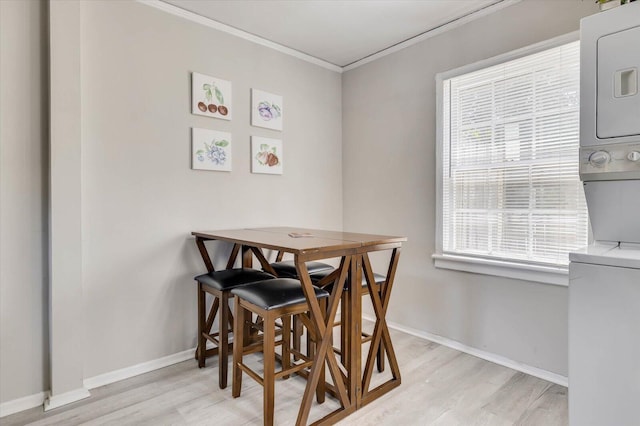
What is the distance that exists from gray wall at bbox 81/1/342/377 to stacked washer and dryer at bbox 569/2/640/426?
7.21 ft

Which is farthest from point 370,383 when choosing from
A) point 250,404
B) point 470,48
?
point 470,48

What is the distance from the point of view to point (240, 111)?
2770 mm

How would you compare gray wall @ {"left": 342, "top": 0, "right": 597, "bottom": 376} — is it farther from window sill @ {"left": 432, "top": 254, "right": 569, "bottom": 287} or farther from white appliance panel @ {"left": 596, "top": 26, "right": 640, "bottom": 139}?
white appliance panel @ {"left": 596, "top": 26, "right": 640, "bottom": 139}

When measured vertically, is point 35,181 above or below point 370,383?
above

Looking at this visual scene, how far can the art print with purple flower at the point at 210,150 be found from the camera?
252cm

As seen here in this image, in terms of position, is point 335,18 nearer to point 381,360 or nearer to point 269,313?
point 269,313

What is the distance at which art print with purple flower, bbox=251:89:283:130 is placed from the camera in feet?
9.34

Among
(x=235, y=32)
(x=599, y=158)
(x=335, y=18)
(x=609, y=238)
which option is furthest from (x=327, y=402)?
(x=235, y=32)

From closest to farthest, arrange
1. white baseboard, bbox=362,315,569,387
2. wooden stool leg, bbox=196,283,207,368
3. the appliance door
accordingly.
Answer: the appliance door → white baseboard, bbox=362,315,569,387 → wooden stool leg, bbox=196,283,207,368

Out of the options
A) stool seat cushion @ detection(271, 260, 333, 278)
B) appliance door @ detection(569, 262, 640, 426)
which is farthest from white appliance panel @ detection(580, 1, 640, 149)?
stool seat cushion @ detection(271, 260, 333, 278)

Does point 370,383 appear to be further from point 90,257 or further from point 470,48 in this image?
point 470,48

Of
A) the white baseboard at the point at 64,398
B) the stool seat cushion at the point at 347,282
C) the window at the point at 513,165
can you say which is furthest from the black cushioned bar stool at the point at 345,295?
the white baseboard at the point at 64,398

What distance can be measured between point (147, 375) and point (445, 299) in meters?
2.20

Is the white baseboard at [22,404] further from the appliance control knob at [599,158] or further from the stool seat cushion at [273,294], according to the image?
the appliance control knob at [599,158]
